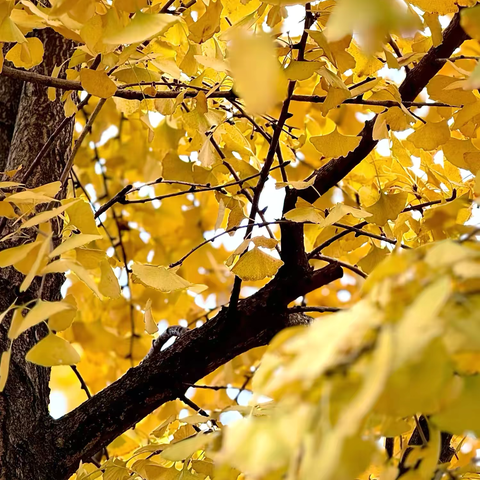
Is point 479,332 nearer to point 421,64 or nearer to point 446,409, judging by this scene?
point 446,409

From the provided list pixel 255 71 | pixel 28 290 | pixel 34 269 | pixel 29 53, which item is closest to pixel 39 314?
pixel 34 269

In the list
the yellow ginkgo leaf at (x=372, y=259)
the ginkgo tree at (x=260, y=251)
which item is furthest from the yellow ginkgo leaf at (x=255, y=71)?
the yellow ginkgo leaf at (x=372, y=259)

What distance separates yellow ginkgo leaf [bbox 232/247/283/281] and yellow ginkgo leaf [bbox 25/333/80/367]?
26 cm

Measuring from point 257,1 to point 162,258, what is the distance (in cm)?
89

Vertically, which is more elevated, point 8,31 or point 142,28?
point 8,31

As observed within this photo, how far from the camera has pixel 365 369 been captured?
0.82 ft

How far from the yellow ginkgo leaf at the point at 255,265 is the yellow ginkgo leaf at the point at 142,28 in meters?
0.28

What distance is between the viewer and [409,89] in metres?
0.75

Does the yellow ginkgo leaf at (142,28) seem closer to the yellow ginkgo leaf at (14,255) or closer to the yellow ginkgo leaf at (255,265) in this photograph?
the yellow ginkgo leaf at (14,255)

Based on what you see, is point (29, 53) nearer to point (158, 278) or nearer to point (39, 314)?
point (158, 278)

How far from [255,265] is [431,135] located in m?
0.22

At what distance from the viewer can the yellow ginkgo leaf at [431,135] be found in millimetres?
683

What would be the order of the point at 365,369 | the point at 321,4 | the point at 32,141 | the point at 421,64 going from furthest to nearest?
the point at 32,141 < the point at 421,64 < the point at 321,4 < the point at 365,369

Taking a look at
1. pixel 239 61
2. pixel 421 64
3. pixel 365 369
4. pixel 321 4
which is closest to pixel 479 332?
pixel 365 369
